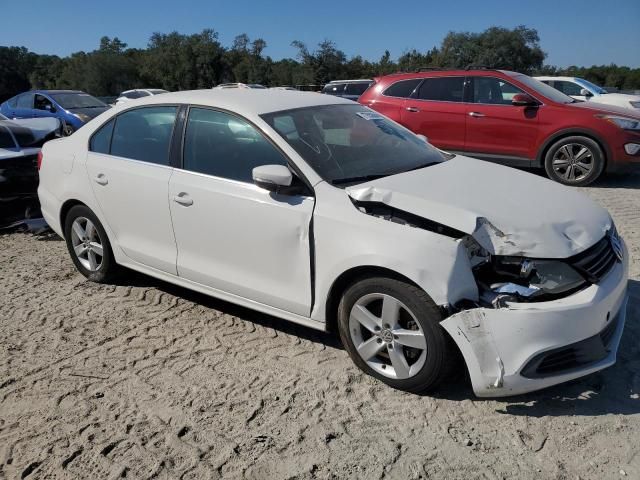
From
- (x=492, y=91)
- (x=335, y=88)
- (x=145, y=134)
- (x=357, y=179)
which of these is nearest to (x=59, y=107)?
(x=335, y=88)

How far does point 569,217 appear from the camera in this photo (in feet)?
10.1

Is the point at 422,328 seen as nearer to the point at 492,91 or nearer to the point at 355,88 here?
the point at 492,91

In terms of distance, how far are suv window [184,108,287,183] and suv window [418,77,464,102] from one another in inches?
245

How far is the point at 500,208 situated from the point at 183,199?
210 cm

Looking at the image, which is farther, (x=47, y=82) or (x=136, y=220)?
(x=47, y=82)

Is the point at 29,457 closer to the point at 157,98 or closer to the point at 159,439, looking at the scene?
the point at 159,439

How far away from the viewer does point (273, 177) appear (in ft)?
10.6

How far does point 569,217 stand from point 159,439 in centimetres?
255

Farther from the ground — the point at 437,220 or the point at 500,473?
the point at 437,220

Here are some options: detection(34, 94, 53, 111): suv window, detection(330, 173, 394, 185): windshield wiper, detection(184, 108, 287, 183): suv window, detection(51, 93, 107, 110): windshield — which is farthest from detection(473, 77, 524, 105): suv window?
detection(34, 94, 53, 111): suv window

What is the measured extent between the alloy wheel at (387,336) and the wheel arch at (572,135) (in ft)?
20.7

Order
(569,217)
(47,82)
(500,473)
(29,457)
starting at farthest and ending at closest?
(47,82), (569,217), (29,457), (500,473)

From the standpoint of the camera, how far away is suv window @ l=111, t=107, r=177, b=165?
4.06m

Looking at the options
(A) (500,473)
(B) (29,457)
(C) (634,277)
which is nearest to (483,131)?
(C) (634,277)
